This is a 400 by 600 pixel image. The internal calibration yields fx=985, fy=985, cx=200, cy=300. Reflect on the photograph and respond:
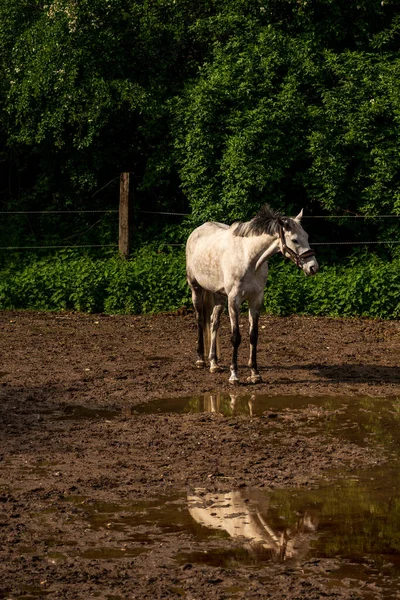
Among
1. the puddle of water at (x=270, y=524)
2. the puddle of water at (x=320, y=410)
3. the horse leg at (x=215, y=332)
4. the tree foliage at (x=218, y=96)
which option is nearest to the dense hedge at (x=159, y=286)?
the tree foliage at (x=218, y=96)

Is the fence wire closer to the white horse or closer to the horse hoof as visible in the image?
the white horse

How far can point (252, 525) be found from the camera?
21.2ft

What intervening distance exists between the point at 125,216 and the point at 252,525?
12.8 metres

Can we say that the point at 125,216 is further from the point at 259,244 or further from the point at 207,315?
the point at 259,244

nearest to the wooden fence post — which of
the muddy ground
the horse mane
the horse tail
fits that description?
the muddy ground

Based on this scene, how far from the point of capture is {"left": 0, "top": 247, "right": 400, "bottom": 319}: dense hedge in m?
16.1

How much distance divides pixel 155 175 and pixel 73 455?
12.1 m

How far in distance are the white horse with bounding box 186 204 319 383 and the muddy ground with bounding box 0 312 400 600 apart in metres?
0.47

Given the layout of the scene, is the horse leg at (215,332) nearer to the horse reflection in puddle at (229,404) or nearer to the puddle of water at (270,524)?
the horse reflection in puddle at (229,404)

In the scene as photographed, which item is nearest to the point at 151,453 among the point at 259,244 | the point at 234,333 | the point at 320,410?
the point at 320,410

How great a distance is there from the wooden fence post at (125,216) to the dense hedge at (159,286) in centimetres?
27

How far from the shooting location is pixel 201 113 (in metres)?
18.5

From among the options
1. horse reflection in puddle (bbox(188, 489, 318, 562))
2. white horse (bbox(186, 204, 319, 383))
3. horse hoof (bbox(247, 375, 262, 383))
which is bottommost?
horse hoof (bbox(247, 375, 262, 383))

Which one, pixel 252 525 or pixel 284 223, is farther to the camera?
pixel 284 223
